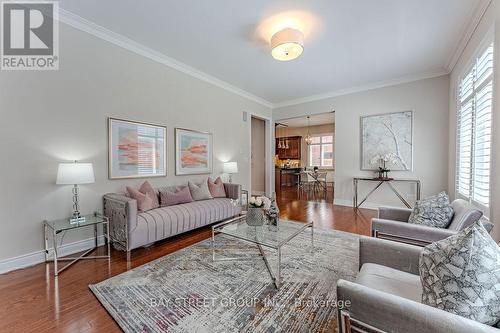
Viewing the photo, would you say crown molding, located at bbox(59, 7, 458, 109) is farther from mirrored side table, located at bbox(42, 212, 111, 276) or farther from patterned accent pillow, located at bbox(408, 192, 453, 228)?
mirrored side table, located at bbox(42, 212, 111, 276)

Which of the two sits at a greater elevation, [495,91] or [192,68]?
[192,68]

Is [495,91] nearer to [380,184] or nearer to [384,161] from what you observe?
[384,161]

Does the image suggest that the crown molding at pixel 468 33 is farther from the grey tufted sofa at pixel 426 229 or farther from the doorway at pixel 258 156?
the doorway at pixel 258 156

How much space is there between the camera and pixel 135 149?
333 centimetres

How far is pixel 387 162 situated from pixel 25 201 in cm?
613

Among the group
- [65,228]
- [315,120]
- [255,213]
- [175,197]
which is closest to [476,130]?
[255,213]

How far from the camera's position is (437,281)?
0.94m

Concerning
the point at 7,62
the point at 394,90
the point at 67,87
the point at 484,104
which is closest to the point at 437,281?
the point at 484,104

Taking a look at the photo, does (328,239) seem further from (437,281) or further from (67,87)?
(67,87)

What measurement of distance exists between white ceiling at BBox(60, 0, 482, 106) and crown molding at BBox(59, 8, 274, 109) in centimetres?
7

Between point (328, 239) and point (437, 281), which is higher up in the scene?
point (437, 281)

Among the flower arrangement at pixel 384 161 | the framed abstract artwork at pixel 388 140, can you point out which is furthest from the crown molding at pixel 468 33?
the flower arrangement at pixel 384 161

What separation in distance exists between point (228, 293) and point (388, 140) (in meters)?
4.73

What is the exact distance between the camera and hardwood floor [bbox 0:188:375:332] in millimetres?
1530
